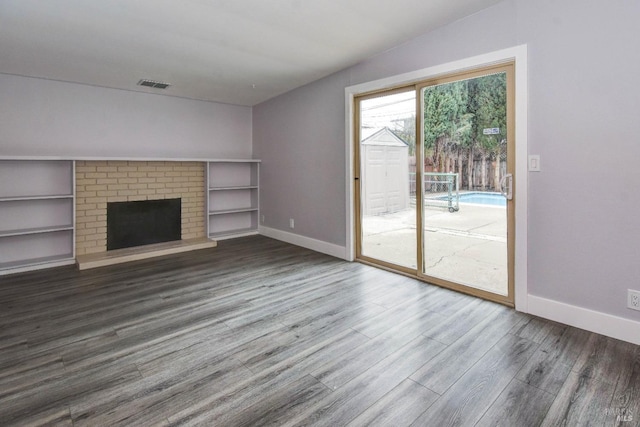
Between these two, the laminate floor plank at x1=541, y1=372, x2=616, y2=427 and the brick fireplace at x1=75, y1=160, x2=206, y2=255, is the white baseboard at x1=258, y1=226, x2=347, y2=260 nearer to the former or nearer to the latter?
the brick fireplace at x1=75, y1=160, x2=206, y2=255

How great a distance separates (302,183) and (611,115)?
3.71 metres

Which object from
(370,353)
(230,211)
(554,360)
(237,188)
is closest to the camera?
(554,360)

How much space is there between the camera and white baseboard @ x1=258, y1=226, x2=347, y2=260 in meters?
4.62

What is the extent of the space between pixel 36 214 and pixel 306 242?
143 inches

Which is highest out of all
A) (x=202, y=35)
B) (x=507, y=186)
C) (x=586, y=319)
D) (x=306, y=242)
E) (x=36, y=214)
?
(x=202, y=35)

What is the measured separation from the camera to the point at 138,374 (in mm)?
2018

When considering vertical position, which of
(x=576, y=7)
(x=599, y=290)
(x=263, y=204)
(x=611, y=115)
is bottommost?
(x=599, y=290)

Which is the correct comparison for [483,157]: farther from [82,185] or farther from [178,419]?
[82,185]

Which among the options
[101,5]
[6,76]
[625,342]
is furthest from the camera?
[6,76]

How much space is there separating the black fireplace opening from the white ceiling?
1.80m

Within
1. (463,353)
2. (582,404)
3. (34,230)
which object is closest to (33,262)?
(34,230)

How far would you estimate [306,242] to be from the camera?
17.1 ft

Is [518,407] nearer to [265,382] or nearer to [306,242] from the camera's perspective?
[265,382]

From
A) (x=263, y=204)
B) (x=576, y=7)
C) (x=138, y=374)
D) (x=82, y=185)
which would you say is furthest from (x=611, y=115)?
(x=82, y=185)
